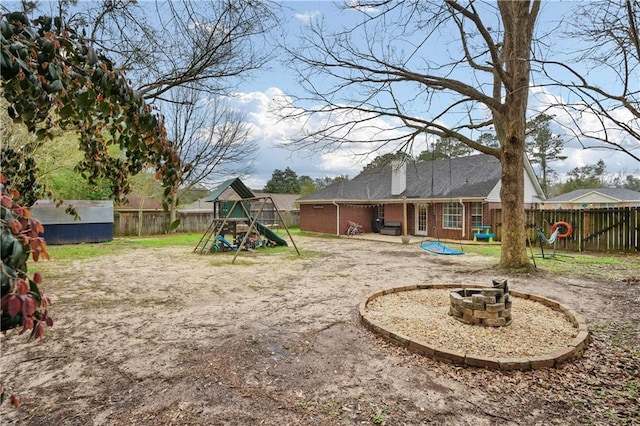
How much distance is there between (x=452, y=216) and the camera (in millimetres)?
16234

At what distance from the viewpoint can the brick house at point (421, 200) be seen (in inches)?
606

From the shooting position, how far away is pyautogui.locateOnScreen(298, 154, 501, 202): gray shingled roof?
15.7 meters

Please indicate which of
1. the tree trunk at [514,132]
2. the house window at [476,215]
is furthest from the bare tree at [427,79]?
the house window at [476,215]

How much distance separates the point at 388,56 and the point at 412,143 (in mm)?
1949

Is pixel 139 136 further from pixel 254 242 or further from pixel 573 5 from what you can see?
pixel 254 242

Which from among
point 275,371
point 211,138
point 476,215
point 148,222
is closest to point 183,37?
point 275,371

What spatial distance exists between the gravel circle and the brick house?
9174mm

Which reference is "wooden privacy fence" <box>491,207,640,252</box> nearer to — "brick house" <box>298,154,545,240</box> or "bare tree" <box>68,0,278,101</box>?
"brick house" <box>298,154,545,240</box>

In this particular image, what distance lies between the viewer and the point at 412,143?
7758 mm

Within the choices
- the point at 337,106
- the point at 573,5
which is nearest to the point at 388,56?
the point at 337,106

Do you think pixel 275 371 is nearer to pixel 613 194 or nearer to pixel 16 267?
pixel 16 267

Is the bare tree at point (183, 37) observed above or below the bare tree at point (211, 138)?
below

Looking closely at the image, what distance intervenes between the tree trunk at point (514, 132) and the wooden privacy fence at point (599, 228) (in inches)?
100

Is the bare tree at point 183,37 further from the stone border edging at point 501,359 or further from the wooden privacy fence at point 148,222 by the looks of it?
the wooden privacy fence at point 148,222
